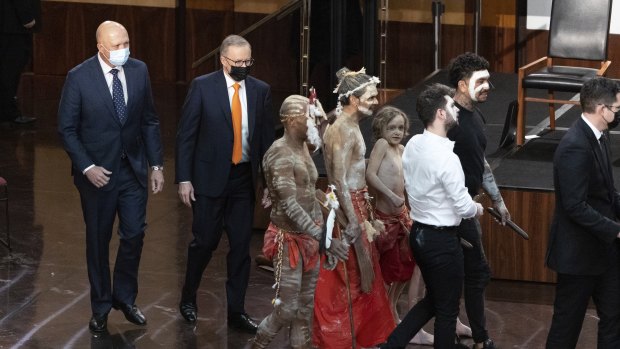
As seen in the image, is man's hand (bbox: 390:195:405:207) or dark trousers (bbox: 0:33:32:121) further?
dark trousers (bbox: 0:33:32:121)

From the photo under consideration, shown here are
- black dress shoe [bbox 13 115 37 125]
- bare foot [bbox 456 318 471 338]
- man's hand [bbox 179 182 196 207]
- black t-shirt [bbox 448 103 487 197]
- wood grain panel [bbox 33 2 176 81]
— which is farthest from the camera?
wood grain panel [bbox 33 2 176 81]

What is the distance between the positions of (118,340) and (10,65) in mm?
5771

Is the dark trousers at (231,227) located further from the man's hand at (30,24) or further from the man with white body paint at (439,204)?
the man's hand at (30,24)

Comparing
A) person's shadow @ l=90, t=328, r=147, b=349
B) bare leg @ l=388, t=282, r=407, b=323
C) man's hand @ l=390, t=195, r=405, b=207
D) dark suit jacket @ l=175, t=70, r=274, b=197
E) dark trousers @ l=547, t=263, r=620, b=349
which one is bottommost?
person's shadow @ l=90, t=328, r=147, b=349

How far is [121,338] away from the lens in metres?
6.47

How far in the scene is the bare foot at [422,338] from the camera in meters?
6.47

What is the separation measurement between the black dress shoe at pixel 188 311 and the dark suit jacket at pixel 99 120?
63cm

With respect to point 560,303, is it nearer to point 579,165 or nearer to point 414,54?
point 579,165

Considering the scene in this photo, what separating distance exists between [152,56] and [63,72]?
98 centimetres

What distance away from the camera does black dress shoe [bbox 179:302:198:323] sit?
6.70 metres

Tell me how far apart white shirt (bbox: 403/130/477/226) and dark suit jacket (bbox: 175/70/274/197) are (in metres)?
1.00

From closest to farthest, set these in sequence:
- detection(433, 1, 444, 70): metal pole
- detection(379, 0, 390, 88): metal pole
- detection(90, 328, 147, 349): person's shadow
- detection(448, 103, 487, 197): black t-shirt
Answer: detection(448, 103, 487, 197): black t-shirt → detection(90, 328, 147, 349): person's shadow → detection(379, 0, 390, 88): metal pole → detection(433, 1, 444, 70): metal pole

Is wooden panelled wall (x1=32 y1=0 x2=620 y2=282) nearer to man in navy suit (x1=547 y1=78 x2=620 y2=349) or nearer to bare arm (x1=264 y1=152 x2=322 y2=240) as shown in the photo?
man in navy suit (x1=547 y1=78 x2=620 y2=349)

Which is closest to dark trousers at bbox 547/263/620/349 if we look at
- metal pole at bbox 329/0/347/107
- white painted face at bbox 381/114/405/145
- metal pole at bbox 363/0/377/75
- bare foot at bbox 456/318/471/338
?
bare foot at bbox 456/318/471/338
